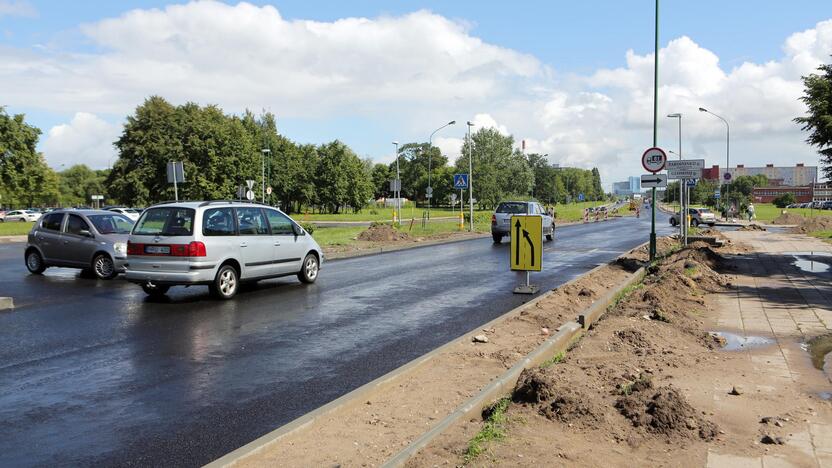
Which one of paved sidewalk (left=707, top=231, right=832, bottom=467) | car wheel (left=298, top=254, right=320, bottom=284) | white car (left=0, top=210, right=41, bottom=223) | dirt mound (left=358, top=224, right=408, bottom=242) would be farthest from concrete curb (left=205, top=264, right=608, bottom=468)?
white car (left=0, top=210, right=41, bottom=223)

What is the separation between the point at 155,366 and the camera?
21.8 ft

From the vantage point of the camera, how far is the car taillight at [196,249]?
10641mm

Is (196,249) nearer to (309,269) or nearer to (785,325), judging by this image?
(309,269)

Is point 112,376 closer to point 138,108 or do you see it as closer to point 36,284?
point 36,284

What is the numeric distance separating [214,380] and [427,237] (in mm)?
23778

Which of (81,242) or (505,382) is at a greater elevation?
(81,242)

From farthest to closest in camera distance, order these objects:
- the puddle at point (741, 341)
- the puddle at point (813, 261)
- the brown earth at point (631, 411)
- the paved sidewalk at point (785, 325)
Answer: the puddle at point (813, 261) < the puddle at point (741, 341) < the paved sidewalk at point (785, 325) < the brown earth at point (631, 411)

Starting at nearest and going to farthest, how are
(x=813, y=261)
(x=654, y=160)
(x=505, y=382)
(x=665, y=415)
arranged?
1. (x=665, y=415)
2. (x=505, y=382)
3. (x=654, y=160)
4. (x=813, y=261)

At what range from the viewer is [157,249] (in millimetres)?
10805

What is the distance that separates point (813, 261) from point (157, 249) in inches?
695

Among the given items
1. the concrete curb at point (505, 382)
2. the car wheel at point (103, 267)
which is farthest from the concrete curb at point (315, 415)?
the car wheel at point (103, 267)

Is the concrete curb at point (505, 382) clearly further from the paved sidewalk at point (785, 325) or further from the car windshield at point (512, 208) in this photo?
the car windshield at point (512, 208)

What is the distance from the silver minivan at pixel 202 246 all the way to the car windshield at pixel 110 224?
396 cm

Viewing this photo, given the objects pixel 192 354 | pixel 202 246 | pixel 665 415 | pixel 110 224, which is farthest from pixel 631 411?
pixel 110 224
